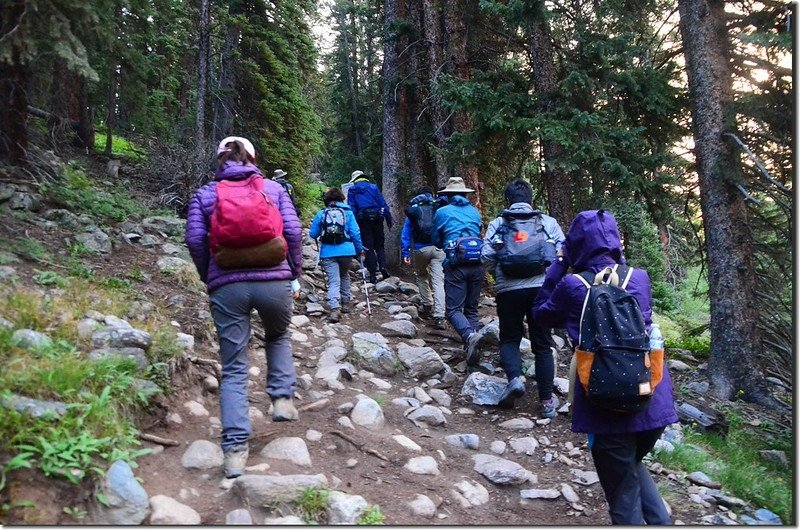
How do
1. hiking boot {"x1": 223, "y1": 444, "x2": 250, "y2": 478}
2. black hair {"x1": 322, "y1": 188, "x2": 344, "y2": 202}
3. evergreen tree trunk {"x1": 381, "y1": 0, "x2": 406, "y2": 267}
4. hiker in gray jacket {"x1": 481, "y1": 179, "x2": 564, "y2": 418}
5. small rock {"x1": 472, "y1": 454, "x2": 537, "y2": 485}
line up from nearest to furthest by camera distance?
hiking boot {"x1": 223, "y1": 444, "x2": 250, "y2": 478}, small rock {"x1": 472, "y1": 454, "x2": 537, "y2": 485}, hiker in gray jacket {"x1": 481, "y1": 179, "x2": 564, "y2": 418}, black hair {"x1": 322, "y1": 188, "x2": 344, "y2": 202}, evergreen tree trunk {"x1": 381, "y1": 0, "x2": 406, "y2": 267}

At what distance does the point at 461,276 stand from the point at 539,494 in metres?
3.56

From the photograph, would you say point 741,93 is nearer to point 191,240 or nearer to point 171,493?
point 191,240

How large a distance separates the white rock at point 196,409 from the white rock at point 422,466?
1.82m

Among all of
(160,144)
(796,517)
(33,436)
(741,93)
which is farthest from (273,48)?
(796,517)

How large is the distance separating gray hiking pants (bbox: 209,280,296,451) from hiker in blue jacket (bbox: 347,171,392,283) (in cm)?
707

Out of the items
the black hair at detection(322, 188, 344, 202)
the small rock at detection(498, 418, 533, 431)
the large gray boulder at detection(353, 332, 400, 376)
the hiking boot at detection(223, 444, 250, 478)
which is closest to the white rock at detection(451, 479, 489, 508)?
the small rock at detection(498, 418, 533, 431)

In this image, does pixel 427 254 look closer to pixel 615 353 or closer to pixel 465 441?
pixel 465 441

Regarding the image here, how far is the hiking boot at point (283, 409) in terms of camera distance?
4555 mm

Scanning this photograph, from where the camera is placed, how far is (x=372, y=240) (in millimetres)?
11680

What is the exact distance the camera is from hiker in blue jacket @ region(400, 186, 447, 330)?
9.51 meters

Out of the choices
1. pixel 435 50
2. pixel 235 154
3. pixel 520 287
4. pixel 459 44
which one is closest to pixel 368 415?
pixel 520 287

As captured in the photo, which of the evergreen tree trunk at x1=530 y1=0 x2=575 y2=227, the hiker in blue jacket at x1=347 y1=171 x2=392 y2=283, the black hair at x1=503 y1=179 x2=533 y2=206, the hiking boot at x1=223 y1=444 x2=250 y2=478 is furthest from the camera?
the hiker in blue jacket at x1=347 y1=171 x2=392 y2=283

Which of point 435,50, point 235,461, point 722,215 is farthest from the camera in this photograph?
point 435,50

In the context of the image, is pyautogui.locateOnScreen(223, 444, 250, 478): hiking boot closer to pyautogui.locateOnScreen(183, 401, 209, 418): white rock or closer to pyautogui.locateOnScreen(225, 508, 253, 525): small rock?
pyautogui.locateOnScreen(225, 508, 253, 525): small rock
